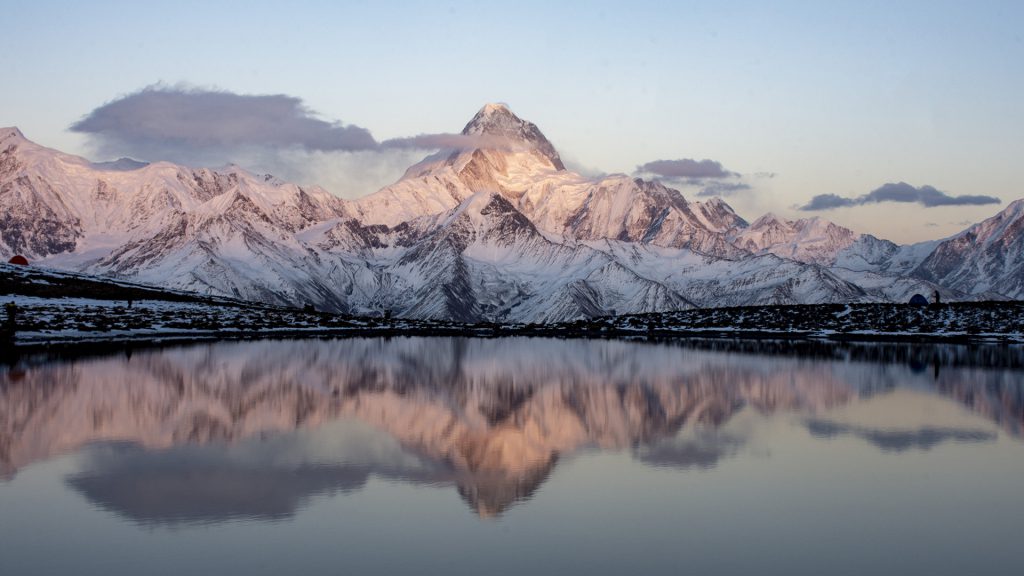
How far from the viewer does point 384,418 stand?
44.2 meters

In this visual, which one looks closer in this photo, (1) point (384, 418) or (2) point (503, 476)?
(2) point (503, 476)

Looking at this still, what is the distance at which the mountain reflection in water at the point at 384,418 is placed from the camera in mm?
30281

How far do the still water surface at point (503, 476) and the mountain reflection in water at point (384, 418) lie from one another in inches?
7.2

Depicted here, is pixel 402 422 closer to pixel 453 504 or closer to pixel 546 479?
pixel 546 479

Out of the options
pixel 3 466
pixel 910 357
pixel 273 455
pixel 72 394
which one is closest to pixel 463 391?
pixel 72 394

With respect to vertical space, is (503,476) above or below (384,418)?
below

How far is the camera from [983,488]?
30484 mm

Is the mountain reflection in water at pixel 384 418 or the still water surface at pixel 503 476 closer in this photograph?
the still water surface at pixel 503 476

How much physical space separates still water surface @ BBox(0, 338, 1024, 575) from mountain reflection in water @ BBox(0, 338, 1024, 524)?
184mm

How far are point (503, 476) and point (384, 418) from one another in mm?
13510

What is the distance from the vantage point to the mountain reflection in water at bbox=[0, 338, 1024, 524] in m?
30.3

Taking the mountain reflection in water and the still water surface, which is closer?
the still water surface

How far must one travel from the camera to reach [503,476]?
31609 millimetres

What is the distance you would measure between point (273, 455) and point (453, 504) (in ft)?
29.9
